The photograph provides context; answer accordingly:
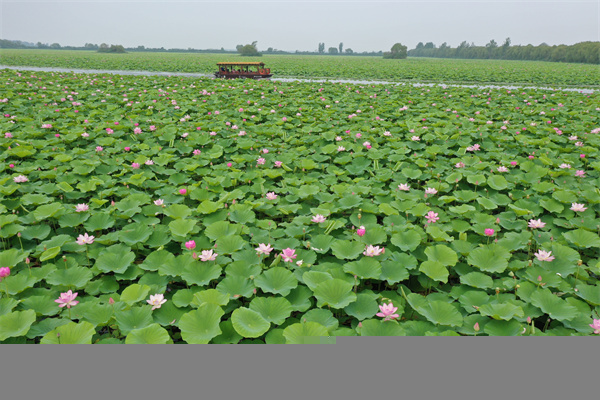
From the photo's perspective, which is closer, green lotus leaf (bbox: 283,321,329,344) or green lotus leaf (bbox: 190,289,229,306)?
green lotus leaf (bbox: 283,321,329,344)

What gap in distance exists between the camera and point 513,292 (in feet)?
5.89

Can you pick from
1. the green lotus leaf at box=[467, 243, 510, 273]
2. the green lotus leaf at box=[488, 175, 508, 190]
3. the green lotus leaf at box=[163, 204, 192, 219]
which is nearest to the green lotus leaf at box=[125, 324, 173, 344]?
the green lotus leaf at box=[163, 204, 192, 219]

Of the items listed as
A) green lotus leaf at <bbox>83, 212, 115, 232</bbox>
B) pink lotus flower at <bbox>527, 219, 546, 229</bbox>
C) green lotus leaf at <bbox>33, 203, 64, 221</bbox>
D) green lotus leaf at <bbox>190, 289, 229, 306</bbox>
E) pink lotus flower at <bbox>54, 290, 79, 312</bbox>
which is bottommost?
green lotus leaf at <bbox>190, 289, 229, 306</bbox>

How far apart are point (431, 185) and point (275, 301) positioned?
205 cm

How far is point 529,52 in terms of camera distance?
52625 millimetres

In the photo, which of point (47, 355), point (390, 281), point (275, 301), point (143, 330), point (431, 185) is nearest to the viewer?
point (47, 355)

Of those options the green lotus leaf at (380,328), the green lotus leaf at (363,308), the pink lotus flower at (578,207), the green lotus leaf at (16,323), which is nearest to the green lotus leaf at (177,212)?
the green lotus leaf at (16,323)

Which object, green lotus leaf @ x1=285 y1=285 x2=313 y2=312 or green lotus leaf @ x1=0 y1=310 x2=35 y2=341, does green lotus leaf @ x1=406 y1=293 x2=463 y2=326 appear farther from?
green lotus leaf @ x1=0 y1=310 x2=35 y2=341

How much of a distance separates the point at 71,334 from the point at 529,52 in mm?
68109

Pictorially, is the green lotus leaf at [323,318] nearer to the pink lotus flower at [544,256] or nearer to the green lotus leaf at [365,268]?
the green lotus leaf at [365,268]

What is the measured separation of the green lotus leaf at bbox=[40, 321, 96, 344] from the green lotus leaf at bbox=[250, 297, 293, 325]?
2.27 feet

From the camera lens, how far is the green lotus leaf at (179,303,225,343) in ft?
4.65

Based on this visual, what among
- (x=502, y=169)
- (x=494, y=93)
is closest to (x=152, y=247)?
(x=502, y=169)

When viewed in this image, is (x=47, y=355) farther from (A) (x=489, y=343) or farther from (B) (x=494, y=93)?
(B) (x=494, y=93)
